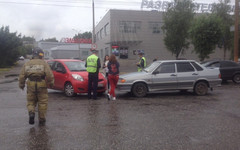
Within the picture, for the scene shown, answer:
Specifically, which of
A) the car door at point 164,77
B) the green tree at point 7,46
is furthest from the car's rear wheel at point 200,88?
the green tree at point 7,46

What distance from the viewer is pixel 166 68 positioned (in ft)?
31.8

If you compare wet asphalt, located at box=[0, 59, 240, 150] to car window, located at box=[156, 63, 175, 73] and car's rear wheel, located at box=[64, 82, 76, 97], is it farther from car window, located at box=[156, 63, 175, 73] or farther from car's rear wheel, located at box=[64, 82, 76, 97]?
car window, located at box=[156, 63, 175, 73]

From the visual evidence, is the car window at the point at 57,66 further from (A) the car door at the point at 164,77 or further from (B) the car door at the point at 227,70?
(B) the car door at the point at 227,70

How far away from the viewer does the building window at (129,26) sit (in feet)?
118

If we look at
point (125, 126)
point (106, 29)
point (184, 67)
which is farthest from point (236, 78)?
point (106, 29)

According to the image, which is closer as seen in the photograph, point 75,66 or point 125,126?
point 125,126

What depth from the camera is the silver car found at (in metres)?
9.33

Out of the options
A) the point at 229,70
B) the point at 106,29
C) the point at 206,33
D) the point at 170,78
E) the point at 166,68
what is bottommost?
the point at 170,78

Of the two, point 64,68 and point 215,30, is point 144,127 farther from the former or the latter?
point 215,30

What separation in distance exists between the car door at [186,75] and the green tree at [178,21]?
14585mm

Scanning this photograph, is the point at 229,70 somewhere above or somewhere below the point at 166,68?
below

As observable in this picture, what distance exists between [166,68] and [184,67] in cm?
79

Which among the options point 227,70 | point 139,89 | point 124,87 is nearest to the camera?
point 124,87

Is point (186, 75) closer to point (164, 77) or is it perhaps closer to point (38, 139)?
point (164, 77)
